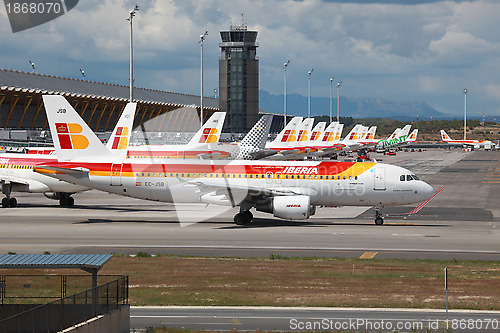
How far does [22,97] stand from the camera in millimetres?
101812

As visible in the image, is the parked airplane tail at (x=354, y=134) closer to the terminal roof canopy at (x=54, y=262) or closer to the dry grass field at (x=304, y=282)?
the dry grass field at (x=304, y=282)

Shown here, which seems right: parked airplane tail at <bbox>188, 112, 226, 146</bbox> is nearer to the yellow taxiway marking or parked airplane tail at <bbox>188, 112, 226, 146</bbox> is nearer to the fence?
the yellow taxiway marking

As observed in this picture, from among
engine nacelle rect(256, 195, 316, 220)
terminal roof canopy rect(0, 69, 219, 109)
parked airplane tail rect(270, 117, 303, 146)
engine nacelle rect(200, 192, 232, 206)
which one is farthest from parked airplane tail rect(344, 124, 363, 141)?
engine nacelle rect(256, 195, 316, 220)

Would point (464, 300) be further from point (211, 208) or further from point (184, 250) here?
point (211, 208)

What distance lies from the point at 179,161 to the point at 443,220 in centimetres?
1945

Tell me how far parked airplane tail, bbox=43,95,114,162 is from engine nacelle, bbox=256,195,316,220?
12802 mm

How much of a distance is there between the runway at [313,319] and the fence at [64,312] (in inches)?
111

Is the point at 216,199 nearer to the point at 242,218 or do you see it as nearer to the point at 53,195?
the point at 242,218

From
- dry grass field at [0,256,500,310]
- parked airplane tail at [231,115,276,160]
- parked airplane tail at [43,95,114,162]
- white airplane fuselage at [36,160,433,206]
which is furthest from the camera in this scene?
parked airplane tail at [231,115,276,160]

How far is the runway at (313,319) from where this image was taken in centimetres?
2220

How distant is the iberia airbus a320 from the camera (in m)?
46.1

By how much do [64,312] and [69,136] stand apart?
32.4 meters

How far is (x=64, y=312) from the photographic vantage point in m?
18.8

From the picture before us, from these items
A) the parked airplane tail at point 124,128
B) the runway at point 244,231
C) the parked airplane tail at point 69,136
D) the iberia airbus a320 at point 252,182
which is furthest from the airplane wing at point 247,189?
the parked airplane tail at point 124,128
